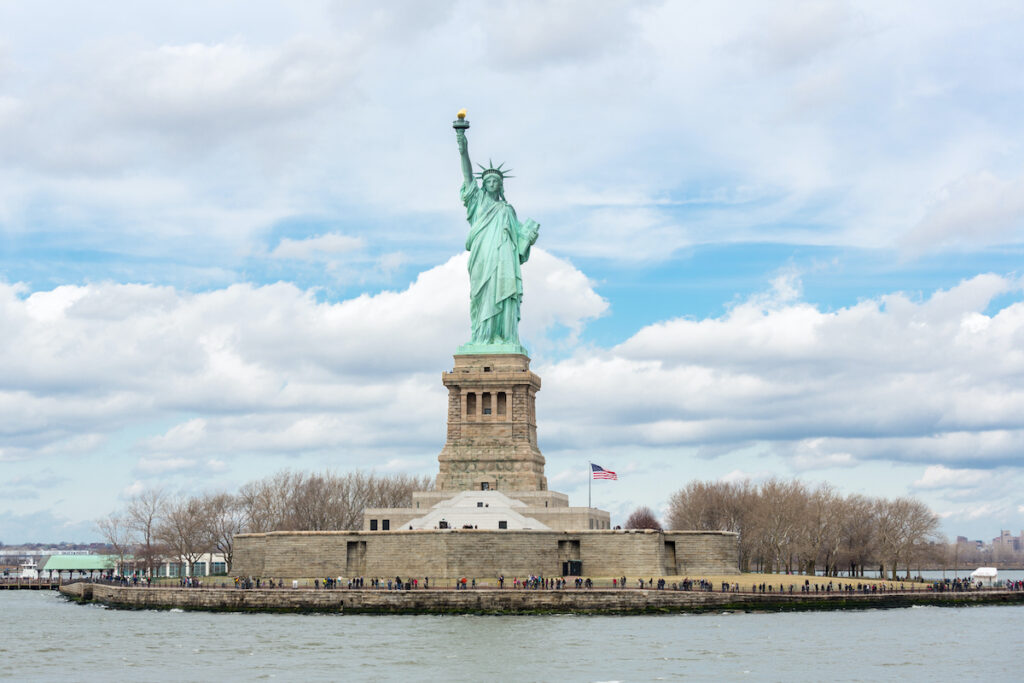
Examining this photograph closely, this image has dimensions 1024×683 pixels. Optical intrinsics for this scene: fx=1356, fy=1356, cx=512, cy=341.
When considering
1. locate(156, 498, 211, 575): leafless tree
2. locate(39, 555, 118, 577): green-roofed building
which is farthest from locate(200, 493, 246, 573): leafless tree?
locate(39, 555, 118, 577): green-roofed building

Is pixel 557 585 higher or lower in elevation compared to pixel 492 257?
lower

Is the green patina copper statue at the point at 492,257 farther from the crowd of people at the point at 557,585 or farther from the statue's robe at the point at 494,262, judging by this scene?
the crowd of people at the point at 557,585

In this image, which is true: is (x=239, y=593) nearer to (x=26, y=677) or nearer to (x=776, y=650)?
(x=26, y=677)

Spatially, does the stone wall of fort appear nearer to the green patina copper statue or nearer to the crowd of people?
the crowd of people

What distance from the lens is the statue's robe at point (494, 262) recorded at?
264ft

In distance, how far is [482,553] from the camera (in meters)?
67.8

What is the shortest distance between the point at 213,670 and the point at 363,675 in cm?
533

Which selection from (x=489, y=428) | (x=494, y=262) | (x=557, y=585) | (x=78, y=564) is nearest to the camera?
(x=557, y=585)

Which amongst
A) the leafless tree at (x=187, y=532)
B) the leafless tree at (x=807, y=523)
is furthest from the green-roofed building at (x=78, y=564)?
the leafless tree at (x=807, y=523)

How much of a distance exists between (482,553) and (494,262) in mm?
20080

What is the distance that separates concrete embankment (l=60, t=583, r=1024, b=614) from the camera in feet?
204

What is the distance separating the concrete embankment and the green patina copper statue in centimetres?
2026

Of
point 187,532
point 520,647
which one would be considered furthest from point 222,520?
point 520,647

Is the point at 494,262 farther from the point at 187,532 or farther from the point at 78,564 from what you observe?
the point at 78,564
